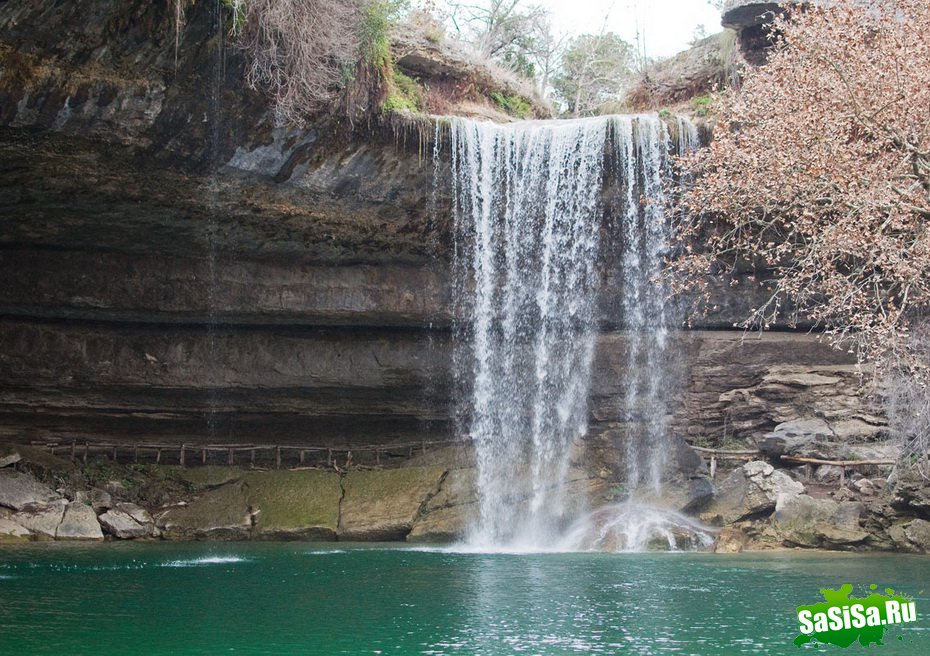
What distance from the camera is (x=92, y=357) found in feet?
71.7

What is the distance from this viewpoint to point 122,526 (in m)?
20.4

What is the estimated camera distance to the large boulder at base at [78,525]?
19766 mm

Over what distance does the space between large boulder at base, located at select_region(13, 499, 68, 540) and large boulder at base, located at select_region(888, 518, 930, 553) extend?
15.7 m

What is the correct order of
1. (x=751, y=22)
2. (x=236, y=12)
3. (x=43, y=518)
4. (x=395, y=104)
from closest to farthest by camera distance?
(x=236, y=12), (x=395, y=104), (x=43, y=518), (x=751, y=22)

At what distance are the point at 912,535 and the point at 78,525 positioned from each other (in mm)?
15647

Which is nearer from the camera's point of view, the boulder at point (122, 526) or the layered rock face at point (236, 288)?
the layered rock face at point (236, 288)

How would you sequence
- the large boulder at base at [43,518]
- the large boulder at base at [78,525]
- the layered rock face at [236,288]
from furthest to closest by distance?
1. the large boulder at base at [78,525]
2. the large boulder at base at [43,518]
3. the layered rock face at [236,288]

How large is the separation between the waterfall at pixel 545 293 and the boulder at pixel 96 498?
25.5ft

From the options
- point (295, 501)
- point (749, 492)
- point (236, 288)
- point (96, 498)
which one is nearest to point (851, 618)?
point (749, 492)

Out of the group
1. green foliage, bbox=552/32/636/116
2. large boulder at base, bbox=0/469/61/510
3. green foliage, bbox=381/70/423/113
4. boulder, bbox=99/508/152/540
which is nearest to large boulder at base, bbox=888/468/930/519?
green foliage, bbox=381/70/423/113

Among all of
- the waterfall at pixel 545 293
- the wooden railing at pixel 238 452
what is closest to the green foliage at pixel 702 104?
the waterfall at pixel 545 293

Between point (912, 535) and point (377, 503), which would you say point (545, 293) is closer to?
point (377, 503)

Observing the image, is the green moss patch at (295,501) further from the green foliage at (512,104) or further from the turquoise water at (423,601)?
the green foliage at (512,104)

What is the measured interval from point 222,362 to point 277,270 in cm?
277
